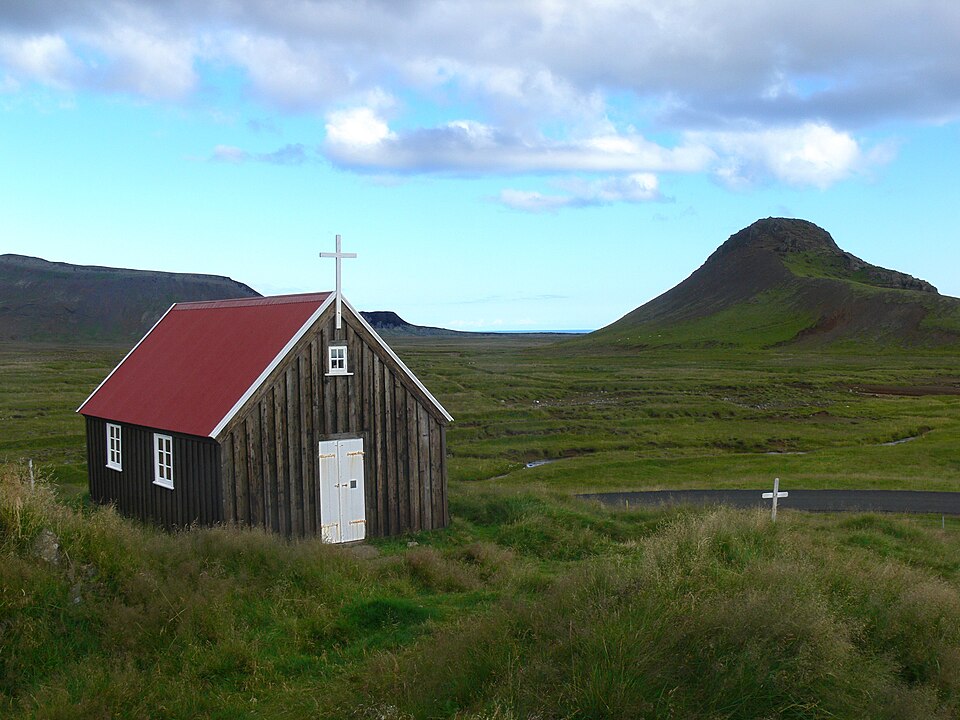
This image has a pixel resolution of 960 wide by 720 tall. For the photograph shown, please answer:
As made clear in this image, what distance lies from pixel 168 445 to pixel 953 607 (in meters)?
17.1

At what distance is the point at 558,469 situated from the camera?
38.9 metres

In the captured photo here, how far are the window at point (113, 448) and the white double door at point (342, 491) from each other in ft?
23.1

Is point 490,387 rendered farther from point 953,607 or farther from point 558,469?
point 953,607

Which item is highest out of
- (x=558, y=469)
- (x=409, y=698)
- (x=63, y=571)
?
(x=63, y=571)

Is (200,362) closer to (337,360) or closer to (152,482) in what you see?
(152,482)

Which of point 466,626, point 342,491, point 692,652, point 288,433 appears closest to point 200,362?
point 288,433

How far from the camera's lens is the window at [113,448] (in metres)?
22.1

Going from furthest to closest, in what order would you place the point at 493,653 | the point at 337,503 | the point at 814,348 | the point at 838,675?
the point at 814,348 → the point at 337,503 → the point at 493,653 → the point at 838,675

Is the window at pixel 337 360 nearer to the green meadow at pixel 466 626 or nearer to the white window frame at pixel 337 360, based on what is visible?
the white window frame at pixel 337 360

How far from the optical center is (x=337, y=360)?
19.3 metres

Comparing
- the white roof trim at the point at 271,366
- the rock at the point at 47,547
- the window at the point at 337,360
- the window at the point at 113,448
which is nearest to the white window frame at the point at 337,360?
the window at the point at 337,360

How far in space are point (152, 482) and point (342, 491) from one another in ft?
17.4

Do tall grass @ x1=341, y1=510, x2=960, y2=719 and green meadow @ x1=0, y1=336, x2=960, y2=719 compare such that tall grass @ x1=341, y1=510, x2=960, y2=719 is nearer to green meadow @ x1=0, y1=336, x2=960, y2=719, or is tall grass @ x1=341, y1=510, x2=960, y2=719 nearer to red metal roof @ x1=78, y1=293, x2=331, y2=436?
green meadow @ x1=0, y1=336, x2=960, y2=719

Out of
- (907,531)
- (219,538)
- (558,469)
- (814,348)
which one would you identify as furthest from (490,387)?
(814,348)
